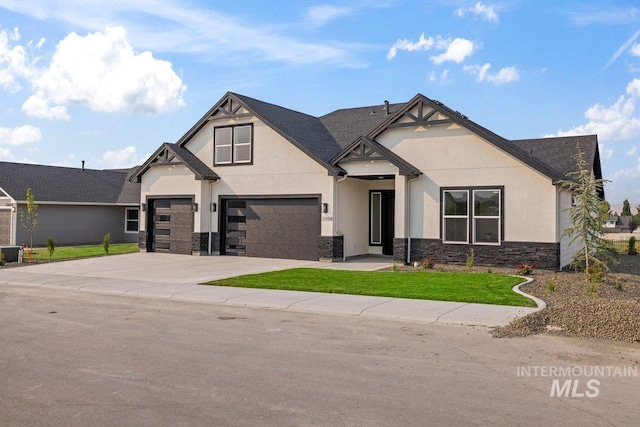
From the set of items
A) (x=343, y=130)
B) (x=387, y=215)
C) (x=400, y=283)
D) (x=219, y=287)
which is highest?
(x=343, y=130)

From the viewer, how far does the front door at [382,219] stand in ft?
74.3

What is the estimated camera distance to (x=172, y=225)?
24625 mm

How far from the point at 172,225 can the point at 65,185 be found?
40.0 feet

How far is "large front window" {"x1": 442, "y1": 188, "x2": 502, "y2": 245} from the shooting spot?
18.2 meters

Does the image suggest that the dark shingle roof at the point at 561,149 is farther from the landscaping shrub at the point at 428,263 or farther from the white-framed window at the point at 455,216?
the landscaping shrub at the point at 428,263

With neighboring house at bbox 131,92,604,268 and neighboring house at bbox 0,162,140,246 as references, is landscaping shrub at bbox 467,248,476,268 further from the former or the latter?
neighboring house at bbox 0,162,140,246

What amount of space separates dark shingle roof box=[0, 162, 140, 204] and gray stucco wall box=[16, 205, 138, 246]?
0.62 m

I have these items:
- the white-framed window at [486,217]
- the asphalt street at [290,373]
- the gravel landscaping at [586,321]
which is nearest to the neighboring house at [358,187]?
the white-framed window at [486,217]

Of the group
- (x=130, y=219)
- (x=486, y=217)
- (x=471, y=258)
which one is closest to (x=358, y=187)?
(x=486, y=217)

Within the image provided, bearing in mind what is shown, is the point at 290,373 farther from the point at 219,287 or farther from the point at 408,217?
the point at 408,217

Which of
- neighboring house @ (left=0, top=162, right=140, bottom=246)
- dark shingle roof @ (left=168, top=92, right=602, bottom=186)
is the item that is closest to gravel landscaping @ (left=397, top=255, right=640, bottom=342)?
dark shingle roof @ (left=168, top=92, right=602, bottom=186)

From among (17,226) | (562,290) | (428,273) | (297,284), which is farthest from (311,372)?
(17,226)

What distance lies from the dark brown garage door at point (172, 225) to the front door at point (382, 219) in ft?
25.7

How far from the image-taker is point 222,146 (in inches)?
933
